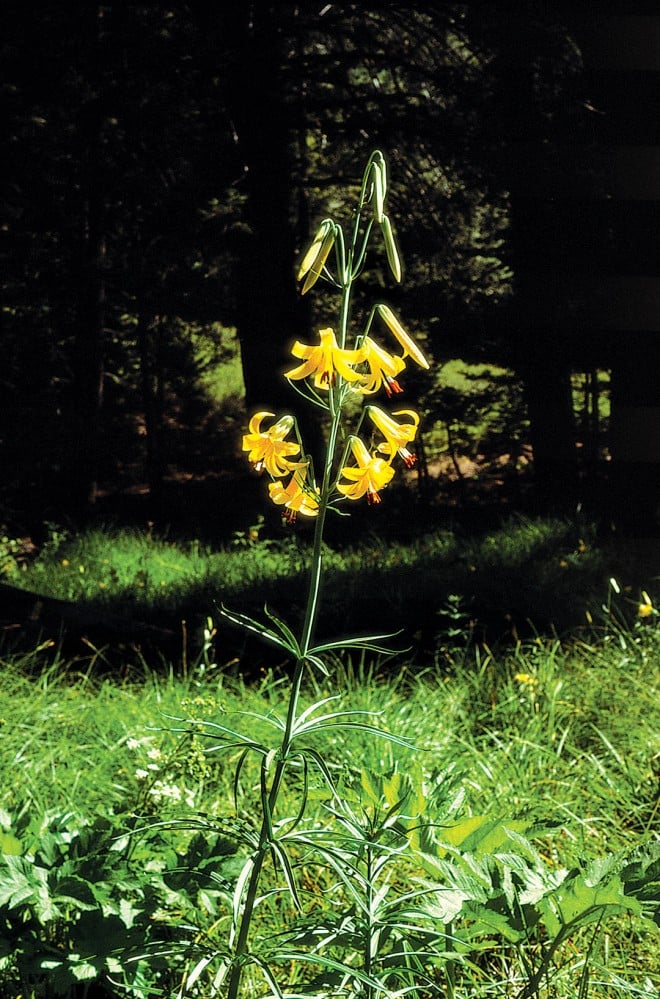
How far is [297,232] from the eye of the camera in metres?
5.67

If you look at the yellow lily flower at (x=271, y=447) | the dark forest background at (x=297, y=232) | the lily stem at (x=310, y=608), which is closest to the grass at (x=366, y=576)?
the dark forest background at (x=297, y=232)

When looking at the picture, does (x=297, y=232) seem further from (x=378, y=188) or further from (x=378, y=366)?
(x=378, y=366)

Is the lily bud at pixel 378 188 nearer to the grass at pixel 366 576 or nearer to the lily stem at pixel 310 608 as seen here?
the lily stem at pixel 310 608

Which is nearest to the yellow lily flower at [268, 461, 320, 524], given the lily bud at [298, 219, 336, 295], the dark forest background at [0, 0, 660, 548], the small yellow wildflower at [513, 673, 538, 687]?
the lily bud at [298, 219, 336, 295]

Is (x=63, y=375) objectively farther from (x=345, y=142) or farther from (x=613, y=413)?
(x=613, y=413)

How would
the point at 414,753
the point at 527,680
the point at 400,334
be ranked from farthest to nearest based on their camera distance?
1. the point at 527,680
2. the point at 414,753
3. the point at 400,334

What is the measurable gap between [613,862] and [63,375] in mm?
5544

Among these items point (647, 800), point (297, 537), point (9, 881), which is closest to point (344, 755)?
point (647, 800)

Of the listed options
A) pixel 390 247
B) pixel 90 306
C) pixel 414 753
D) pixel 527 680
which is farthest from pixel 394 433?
pixel 90 306

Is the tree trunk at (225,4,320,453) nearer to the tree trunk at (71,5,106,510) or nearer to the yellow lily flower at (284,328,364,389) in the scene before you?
the tree trunk at (71,5,106,510)

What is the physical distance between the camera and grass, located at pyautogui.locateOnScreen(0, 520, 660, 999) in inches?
67.0

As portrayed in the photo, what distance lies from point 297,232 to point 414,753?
4.14m

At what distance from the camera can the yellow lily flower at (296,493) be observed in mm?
1229

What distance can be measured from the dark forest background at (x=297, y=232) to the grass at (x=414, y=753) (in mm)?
1458
